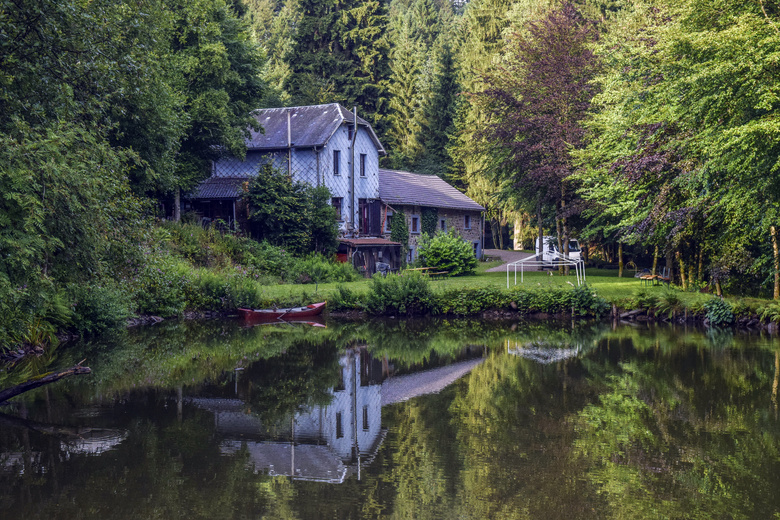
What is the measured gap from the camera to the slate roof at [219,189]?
38.3 meters

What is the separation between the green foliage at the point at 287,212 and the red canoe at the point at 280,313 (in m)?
10.2

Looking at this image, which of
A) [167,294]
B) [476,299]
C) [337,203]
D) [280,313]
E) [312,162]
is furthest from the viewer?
[337,203]

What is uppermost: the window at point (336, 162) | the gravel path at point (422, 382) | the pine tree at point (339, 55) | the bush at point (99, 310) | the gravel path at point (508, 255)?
the pine tree at point (339, 55)

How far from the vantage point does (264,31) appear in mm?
82875

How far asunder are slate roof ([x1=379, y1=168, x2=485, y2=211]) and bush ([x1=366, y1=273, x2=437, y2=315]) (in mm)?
17580

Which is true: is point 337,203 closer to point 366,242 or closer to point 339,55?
point 366,242

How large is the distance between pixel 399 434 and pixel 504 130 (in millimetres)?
24862

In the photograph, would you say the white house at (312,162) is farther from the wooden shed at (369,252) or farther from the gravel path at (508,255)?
the gravel path at (508,255)

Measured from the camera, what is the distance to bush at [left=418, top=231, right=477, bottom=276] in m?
39.3

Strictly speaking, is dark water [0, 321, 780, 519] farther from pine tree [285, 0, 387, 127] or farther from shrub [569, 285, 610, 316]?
pine tree [285, 0, 387, 127]

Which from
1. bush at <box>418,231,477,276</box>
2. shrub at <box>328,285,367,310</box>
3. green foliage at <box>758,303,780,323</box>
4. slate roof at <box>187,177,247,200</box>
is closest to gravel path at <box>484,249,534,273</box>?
bush at <box>418,231,477,276</box>

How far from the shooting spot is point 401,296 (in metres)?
26.8

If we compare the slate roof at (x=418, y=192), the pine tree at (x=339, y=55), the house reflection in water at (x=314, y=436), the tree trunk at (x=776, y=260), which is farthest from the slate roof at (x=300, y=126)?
the house reflection in water at (x=314, y=436)

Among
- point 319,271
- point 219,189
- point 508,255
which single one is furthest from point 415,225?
point 319,271
